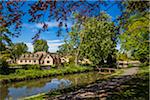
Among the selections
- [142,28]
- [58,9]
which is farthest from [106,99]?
[142,28]

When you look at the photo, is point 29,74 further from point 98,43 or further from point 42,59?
point 42,59

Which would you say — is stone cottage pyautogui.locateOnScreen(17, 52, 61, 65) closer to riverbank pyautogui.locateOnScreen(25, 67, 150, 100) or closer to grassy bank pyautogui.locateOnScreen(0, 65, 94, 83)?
grassy bank pyautogui.locateOnScreen(0, 65, 94, 83)

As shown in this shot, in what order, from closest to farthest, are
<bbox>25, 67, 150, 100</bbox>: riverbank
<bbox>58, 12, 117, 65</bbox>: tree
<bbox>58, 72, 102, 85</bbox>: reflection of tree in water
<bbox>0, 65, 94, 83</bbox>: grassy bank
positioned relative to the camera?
<bbox>25, 67, 150, 100</bbox>: riverbank
<bbox>58, 72, 102, 85</bbox>: reflection of tree in water
<bbox>0, 65, 94, 83</bbox>: grassy bank
<bbox>58, 12, 117, 65</bbox>: tree

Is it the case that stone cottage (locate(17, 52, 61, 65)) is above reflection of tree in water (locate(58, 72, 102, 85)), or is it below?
above

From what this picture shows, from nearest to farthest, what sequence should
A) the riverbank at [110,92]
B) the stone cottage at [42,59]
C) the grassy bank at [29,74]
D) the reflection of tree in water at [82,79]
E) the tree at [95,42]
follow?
the riverbank at [110,92], the reflection of tree in water at [82,79], the grassy bank at [29,74], the tree at [95,42], the stone cottage at [42,59]

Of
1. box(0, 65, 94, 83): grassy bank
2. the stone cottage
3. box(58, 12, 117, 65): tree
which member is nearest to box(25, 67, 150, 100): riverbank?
box(0, 65, 94, 83): grassy bank

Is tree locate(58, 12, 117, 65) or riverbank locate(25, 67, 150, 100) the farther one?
tree locate(58, 12, 117, 65)

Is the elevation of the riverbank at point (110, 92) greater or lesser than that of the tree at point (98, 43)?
lesser

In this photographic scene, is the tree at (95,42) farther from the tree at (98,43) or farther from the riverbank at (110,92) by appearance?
the riverbank at (110,92)

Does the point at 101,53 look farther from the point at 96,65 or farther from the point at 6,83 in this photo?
the point at 6,83

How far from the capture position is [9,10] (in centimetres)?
872

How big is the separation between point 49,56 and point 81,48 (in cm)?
3652

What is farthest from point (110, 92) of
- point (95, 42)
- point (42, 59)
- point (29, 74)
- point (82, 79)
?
point (42, 59)

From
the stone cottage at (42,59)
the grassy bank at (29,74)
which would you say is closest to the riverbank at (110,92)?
the grassy bank at (29,74)
